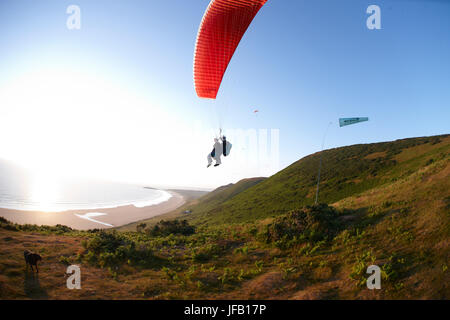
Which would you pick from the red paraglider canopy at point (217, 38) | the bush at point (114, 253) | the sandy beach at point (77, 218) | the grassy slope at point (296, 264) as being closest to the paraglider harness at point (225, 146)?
the red paraglider canopy at point (217, 38)

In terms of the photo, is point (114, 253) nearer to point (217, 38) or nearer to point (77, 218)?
point (217, 38)

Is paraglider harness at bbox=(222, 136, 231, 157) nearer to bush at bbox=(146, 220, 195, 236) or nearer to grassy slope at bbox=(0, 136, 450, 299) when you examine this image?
grassy slope at bbox=(0, 136, 450, 299)

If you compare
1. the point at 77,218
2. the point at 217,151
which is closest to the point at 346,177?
the point at 217,151

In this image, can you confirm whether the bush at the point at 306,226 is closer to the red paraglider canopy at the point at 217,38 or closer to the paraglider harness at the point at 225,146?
the paraglider harness at the point at 225,146

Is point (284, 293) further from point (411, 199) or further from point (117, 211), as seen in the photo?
point (117, 211)
